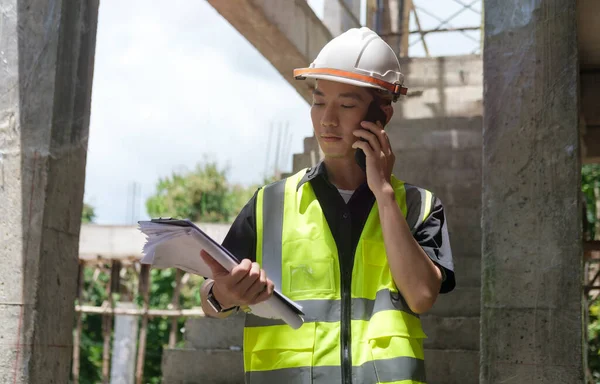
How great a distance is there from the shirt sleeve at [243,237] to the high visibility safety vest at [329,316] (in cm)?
3

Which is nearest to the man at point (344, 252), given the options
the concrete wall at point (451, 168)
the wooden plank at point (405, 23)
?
the concrete wall at point (451, 168)

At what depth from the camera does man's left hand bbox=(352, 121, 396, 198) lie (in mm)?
2445

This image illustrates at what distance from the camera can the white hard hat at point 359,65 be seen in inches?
102

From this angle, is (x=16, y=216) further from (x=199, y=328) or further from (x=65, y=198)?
(x=199, y=328)

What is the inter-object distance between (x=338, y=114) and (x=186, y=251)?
66 centimetres

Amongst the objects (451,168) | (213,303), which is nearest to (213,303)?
(213,303)

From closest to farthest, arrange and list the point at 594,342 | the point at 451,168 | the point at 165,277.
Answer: the point at 451,168
the point at 594,342
the point at 165,277

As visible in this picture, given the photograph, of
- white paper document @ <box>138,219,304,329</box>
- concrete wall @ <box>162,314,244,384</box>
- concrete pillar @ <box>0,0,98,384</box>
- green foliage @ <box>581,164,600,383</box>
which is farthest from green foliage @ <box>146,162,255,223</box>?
white paper document @ <box>138,219,304,329</box>

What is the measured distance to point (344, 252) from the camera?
8.36 ft

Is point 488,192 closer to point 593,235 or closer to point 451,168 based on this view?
point 451,168

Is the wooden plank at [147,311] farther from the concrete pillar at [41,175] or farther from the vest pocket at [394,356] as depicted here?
the vest pocket at [394,356]

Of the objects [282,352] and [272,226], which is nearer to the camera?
[282,352]

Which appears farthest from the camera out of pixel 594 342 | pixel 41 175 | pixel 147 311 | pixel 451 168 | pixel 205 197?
pixel 205 197

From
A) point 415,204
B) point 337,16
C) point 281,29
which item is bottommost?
point 415,204
